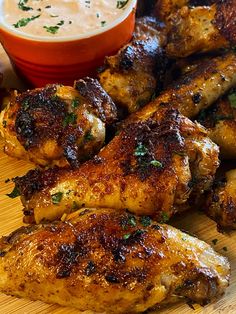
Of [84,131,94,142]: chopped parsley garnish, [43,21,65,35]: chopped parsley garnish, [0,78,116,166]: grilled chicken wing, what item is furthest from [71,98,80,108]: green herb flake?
[43,21,65,35]: chopped parsley garnish

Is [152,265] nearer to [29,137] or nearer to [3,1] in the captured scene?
[29,137]

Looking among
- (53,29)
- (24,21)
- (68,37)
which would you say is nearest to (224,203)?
(68,37)

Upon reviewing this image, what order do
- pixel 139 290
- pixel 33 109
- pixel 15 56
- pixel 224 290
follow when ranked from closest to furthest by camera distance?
pixel 139 290
pixel 224 290
pixel 33 109
pixel 15 56

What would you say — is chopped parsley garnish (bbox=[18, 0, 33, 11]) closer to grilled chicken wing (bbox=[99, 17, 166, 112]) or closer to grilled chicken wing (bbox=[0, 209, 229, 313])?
grilled chicken wing (bbox=[99, 17, 166, 112])

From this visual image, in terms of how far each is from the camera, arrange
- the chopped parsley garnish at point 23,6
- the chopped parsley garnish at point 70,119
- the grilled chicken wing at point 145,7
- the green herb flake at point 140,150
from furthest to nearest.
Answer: the grilled chicken wing at point 145,7 → the chopped parsley garnish at point 23,6 → the chopped parsley garnish at point 70,119 → the green herb flake at point 140,150

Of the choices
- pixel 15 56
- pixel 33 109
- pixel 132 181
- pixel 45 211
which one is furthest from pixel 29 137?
pixel 15 56

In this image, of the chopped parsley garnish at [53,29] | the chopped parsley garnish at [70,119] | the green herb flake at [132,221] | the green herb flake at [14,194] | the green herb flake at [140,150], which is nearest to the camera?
the green herb flake at [132,221]

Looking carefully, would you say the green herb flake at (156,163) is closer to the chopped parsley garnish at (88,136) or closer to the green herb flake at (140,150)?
the green herb flake at (140,150)

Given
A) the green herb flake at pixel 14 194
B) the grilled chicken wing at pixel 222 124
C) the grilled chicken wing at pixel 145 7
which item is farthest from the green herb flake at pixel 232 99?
the green herb flake at pixel 14 194
